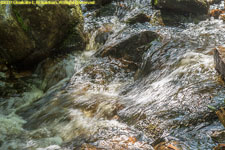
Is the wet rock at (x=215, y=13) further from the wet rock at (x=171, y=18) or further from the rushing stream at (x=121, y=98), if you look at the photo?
the rushing stream at (x=121, y=98)

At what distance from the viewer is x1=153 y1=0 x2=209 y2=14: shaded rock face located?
878 cm

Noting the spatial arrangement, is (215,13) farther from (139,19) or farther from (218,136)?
(218,136)

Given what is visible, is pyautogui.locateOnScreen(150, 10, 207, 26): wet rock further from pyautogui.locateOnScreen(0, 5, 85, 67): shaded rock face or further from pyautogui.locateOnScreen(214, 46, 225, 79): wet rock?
pyautogui.locateOnScreen(214, 46, 225, 79): wet rock

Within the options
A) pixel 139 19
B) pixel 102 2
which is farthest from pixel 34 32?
pixel 102 2

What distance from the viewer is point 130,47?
20.9ft

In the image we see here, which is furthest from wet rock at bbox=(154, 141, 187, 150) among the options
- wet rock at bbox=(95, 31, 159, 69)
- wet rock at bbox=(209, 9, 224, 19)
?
wet rock at bbox=(209, 9, 224, 19)

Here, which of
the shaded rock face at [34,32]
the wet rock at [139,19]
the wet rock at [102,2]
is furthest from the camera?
the wet rock at [102,2]

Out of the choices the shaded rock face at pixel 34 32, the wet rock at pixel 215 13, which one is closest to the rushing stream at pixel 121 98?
the shaded rock face at pixel 34 32

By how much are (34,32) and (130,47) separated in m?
2.78

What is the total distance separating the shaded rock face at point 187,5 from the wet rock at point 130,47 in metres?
3.06

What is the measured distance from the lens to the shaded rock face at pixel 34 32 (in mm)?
5938

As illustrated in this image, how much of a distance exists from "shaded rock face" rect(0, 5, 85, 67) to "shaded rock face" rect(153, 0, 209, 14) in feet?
12.8

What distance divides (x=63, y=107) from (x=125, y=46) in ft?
8.76

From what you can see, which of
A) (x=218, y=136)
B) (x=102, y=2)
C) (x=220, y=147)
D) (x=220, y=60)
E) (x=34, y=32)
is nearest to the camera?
(x=220, y=147)
